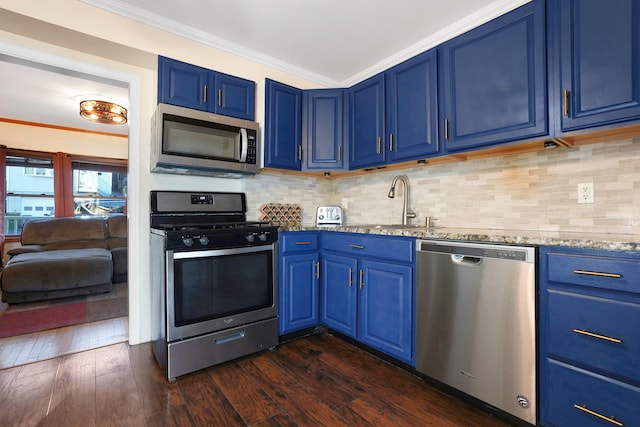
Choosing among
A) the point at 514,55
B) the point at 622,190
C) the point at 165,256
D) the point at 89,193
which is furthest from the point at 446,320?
the point at 89,193

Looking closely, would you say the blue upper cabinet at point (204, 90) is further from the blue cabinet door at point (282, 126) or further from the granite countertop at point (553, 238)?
the granite countertop at point (553, 238)

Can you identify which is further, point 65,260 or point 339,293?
point 65,260

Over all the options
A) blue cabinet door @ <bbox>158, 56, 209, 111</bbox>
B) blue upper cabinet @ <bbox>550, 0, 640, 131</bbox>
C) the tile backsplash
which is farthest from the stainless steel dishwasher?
blue cabinet door @ <bbox>158, 56, 209, 111</bbox>

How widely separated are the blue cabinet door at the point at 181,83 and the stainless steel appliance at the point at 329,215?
4.43ft

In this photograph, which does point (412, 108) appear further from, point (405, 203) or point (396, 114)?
point (405, 203)

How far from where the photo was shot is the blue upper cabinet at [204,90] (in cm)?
222

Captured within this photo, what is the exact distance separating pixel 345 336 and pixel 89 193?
546cm

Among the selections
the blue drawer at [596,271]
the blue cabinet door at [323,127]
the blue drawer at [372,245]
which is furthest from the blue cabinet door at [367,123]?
the blue drawer at [596,271]

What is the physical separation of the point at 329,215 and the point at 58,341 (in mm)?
2433

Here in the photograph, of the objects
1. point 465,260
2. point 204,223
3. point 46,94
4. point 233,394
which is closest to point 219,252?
point 204,223

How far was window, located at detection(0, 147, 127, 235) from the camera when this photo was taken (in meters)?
4.94

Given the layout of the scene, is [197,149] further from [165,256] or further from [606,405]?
[606,405]

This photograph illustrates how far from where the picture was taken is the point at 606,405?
119 centimetres

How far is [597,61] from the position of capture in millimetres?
1458
